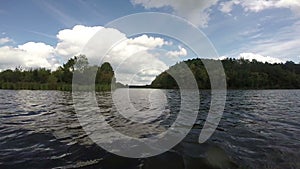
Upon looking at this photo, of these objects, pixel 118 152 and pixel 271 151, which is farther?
pixel 271 151

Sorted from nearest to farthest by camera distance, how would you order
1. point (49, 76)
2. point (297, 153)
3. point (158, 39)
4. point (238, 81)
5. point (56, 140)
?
point (297, 153) → point (56, 140) → point (158, 39) → point (49, 76) → point (238, 81)

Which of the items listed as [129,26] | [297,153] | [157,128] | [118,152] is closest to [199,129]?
[157,128]

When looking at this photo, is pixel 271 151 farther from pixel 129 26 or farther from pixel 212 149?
pixel 129 26

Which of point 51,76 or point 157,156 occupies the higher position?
point 51,76

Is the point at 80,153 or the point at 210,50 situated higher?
the point at 210,50

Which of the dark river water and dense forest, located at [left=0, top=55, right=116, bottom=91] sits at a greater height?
dense forest, located at [left=0, top=55, right=116, bottom=91]

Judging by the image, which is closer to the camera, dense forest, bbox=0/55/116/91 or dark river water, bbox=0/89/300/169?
dark river water, bbox=0/89/300/169

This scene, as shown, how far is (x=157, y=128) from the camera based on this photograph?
34.0 ft

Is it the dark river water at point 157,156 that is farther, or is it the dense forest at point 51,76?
the dense forest at point 51,76

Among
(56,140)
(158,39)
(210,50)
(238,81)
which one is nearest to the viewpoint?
(56,140)

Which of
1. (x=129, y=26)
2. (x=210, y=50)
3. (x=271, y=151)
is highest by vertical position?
(x=129, y=26)

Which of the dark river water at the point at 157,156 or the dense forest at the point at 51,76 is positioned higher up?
the dense forest at the point at 51,76

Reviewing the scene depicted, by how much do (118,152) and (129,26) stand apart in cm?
434

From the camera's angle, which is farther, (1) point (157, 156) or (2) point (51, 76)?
(2) point (51, 76)
